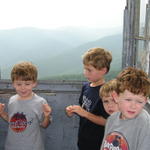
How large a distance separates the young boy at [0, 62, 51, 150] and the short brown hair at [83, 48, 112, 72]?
1.39 ft

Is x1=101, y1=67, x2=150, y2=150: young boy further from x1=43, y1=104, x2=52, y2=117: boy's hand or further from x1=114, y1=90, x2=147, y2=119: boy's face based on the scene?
x1=43, y1=104, x2=52, y2=117: boy's hand

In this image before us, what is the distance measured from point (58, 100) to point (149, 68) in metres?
0.94

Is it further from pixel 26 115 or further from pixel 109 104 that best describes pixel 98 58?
pixel 26 115

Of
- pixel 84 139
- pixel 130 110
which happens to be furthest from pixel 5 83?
pixel 130 110

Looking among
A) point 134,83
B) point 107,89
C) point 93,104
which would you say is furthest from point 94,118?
point 134,83

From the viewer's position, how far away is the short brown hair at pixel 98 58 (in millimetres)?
1515

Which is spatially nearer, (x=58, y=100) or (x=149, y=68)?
(x=149, y=68)

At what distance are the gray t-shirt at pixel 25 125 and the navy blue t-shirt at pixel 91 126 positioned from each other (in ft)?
1.05

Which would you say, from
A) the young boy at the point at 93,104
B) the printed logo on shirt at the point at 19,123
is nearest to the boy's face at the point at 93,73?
the young boy at the point at 93,104

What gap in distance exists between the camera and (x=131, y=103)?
1.07 metres

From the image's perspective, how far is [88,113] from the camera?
1.50 meters

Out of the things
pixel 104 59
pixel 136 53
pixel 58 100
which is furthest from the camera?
pixel 58 100

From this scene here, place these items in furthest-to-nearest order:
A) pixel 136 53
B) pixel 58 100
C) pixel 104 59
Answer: pixel 58 100
pixel 136 53
pixel 104 59

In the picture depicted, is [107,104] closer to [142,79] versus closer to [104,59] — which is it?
[104,59]
